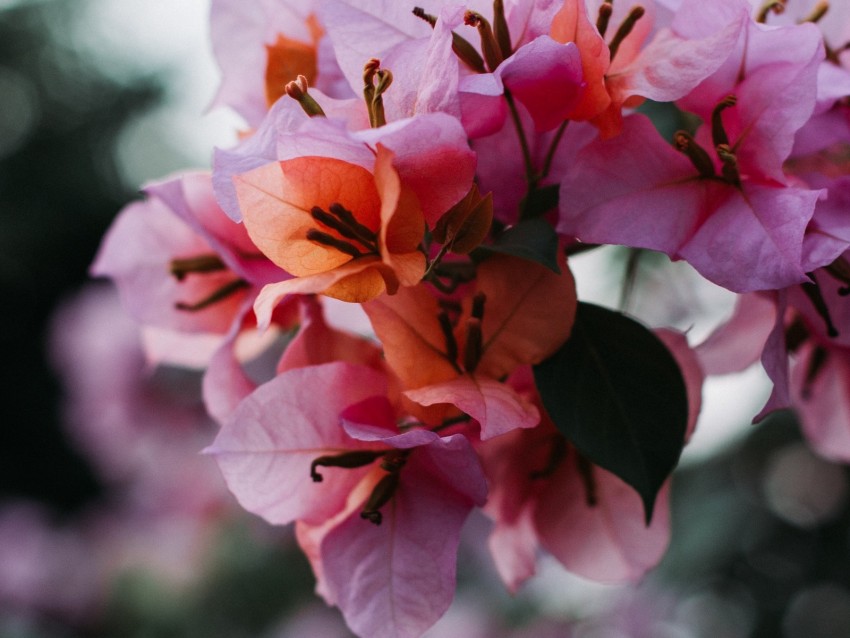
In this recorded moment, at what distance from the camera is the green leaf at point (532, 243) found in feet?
1.37

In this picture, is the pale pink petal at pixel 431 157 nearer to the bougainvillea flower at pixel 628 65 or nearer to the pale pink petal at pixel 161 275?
the bougainvillea flower at pixel 628 65

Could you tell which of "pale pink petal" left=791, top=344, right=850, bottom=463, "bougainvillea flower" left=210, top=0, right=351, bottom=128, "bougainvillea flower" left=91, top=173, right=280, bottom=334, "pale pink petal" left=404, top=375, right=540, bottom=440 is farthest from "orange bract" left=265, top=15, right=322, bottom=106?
"pale pink petal" left=791, top=344, right=850, bottom=463

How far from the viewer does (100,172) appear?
3.55m

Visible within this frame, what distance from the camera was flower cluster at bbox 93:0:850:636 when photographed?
15.5 inches

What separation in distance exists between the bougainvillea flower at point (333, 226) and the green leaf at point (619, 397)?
113 millimetres

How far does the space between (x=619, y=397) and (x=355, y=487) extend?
5.6 inches

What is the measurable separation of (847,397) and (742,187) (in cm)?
25

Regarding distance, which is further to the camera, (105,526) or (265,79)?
(105,526)

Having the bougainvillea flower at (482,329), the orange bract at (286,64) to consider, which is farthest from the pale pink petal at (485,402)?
the orange bract at (286,64)

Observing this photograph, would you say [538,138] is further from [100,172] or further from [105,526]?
[100,172]

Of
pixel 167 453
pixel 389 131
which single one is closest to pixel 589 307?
pixel 389 131

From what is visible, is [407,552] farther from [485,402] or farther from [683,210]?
[683,210]

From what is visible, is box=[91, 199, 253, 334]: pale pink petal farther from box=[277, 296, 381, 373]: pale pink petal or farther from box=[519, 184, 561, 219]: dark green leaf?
box=[519, 184, 561, 219]: dark green leaf

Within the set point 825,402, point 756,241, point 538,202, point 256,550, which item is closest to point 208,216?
point 538,202
